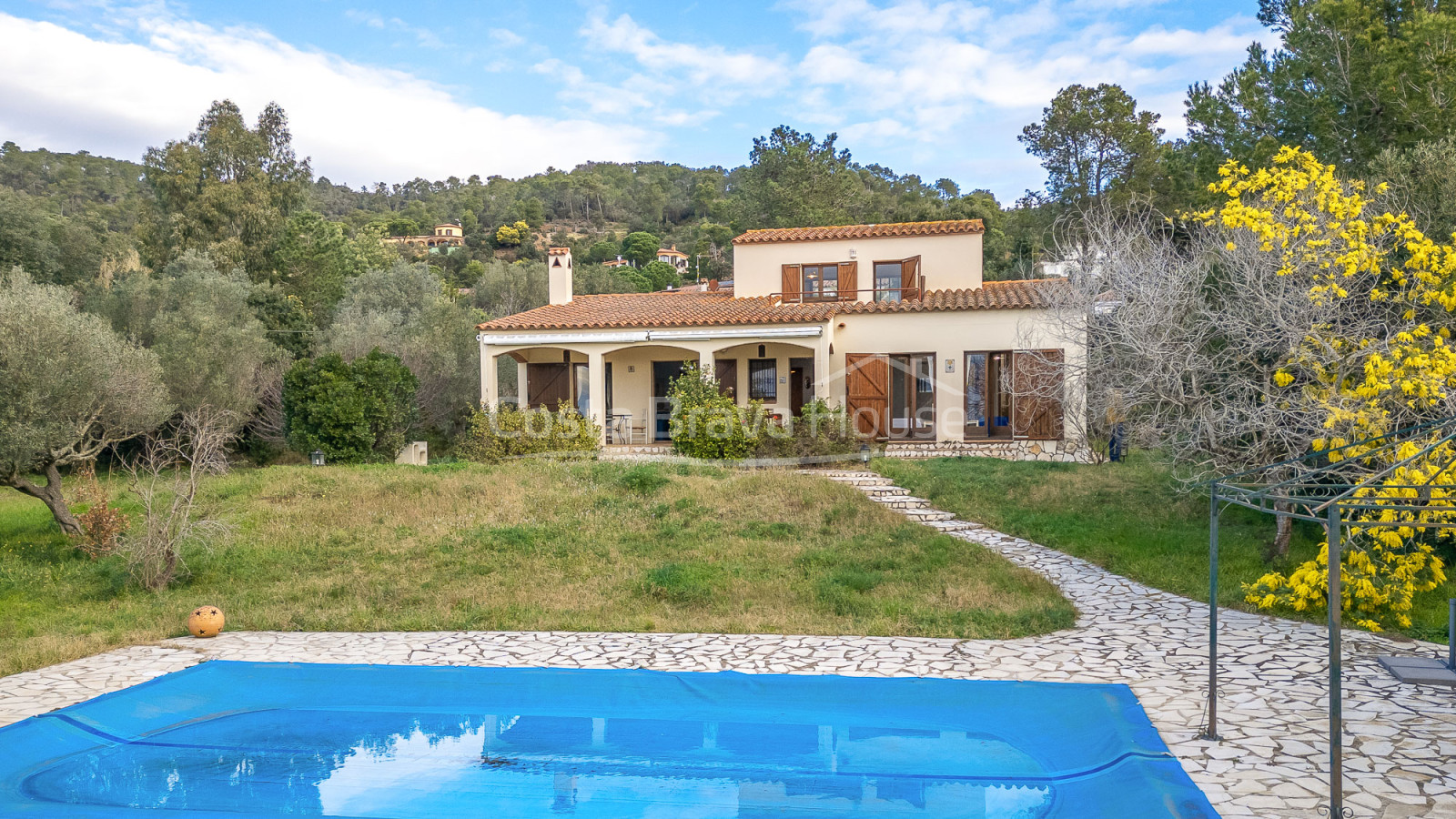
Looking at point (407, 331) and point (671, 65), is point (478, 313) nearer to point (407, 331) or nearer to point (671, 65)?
point (407, 331)

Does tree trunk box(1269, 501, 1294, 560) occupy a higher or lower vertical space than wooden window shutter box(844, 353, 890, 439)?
lower

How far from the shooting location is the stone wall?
19.8 meters

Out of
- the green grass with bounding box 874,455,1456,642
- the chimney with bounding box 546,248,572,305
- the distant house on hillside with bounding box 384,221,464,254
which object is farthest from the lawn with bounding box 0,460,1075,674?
the distant house on hillside with bounding box 384,221,464,254

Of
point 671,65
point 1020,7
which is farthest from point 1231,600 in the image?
point 671,65

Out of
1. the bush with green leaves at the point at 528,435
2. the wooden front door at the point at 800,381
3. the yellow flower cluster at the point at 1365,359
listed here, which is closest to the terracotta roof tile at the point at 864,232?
the wooden front door at the point at 800,381

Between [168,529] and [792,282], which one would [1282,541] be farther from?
[792,282]

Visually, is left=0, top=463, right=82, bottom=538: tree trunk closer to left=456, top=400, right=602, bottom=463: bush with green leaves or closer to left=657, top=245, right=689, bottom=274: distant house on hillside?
left=456, top=400, right=602, bottom=463: bush with green leaves

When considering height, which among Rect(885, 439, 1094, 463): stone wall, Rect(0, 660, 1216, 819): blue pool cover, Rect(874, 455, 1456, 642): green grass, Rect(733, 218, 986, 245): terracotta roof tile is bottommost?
Rect(0, 660, 1216, 819): blue pool cover

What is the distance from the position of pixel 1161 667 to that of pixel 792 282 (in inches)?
671

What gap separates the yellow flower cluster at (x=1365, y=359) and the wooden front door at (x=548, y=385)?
55.2ft

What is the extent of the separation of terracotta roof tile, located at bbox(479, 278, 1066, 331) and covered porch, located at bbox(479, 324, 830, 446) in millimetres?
273

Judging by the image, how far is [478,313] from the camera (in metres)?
31.0

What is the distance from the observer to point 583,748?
6793mm

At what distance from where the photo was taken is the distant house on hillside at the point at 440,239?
58.6 m
